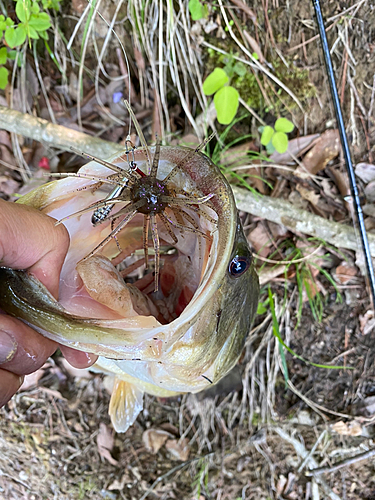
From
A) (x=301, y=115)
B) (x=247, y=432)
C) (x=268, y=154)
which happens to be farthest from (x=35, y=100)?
(x=247, y=432)

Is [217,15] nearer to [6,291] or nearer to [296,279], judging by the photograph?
[296,279]

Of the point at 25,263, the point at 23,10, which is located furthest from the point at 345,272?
the point at 23,10

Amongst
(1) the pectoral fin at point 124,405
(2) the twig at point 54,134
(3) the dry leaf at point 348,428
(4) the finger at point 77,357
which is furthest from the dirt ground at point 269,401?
(4) the finger at point 77,357

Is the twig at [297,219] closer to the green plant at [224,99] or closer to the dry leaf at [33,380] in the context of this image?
the green plant at [224,99]

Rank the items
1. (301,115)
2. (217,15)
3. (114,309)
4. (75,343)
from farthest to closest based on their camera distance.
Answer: (301,115), (217,15), (114,309), (75,343)

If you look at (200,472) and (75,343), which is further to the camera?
(200,472)

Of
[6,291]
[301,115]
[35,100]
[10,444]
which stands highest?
[35,100]
